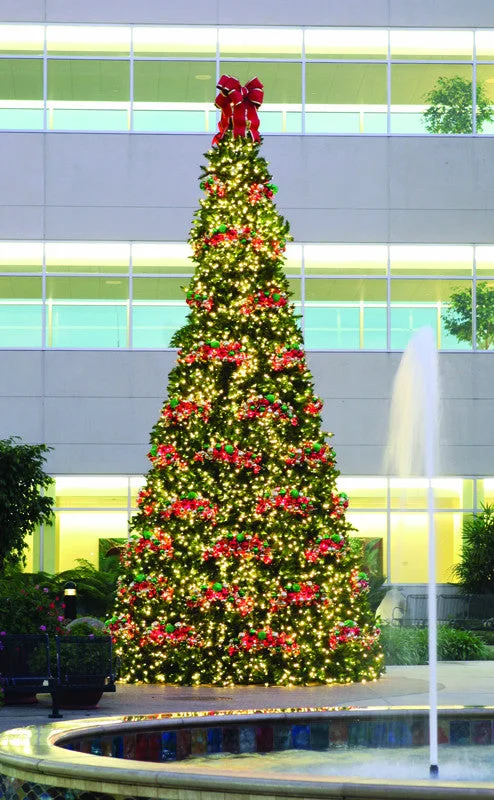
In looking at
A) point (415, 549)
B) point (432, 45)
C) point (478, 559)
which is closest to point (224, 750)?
point (478, 559)

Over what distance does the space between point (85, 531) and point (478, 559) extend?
25.8 feet

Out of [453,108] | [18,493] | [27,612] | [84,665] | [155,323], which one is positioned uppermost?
[453,108]

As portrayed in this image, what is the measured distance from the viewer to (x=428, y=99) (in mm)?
28328

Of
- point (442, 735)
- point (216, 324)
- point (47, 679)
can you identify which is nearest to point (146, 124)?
point (216, 324)

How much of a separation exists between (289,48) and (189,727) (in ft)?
71.5

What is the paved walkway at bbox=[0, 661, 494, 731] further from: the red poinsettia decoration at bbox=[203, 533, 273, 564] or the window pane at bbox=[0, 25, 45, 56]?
the window pane at bbox=[0, 25, 45, 56]

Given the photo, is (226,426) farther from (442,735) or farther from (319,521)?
(442,735)

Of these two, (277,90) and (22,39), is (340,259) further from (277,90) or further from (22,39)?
(22,39)

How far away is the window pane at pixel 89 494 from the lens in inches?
1069

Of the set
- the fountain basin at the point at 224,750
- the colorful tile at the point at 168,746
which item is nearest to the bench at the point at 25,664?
the fountain basin at the point at 224,750

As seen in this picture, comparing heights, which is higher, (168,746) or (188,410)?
(188,410)

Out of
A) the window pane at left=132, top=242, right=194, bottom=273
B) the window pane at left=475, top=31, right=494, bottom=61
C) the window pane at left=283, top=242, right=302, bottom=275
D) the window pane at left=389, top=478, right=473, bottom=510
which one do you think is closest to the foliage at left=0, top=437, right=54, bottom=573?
the window pane at left=132, top=242, right=194, bottom=273

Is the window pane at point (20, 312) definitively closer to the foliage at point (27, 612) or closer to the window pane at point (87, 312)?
the window pane at point (87, 312)

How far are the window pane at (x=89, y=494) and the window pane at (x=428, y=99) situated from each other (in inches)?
378
